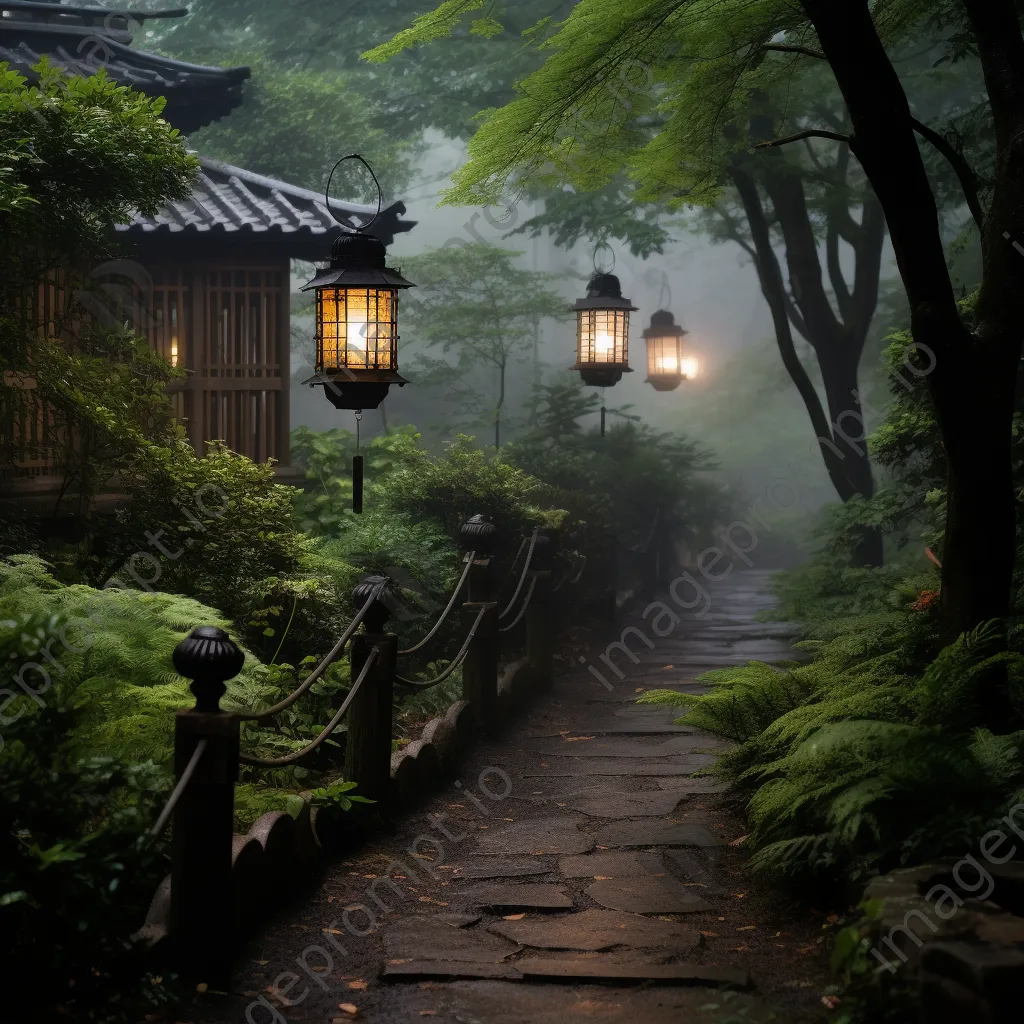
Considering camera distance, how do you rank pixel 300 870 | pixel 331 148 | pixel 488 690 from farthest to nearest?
1. pixel 331 148
2. pixel 488 690
3. pixel 300 870

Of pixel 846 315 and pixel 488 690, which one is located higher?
pixel 846 315

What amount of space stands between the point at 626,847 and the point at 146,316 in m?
8.94

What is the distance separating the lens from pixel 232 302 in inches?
516

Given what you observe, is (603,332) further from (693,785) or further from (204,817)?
(204,817)

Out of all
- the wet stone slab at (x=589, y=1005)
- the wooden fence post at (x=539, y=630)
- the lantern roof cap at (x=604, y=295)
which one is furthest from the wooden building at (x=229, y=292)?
the wet stone slab at (x=589, y=1005)

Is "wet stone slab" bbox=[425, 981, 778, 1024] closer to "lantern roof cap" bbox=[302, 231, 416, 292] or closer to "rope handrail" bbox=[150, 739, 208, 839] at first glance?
"rope handrail" bbox=[150, 739, 208, 839]

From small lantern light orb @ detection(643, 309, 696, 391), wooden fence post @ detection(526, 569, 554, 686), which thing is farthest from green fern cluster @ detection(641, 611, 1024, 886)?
small lantern light orb @ detection(643, 309, 696, 391)

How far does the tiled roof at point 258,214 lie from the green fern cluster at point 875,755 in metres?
7.73

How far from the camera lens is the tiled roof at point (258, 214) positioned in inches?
492

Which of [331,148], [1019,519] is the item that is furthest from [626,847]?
[331,148]

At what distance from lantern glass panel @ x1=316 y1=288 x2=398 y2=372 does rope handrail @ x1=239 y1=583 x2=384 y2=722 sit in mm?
2214

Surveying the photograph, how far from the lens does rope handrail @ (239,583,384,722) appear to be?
193 inches

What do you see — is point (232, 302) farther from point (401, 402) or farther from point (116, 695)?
point (401, 402)

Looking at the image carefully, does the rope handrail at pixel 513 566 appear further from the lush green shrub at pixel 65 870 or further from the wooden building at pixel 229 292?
the lush green shrub at pixel 65 870
